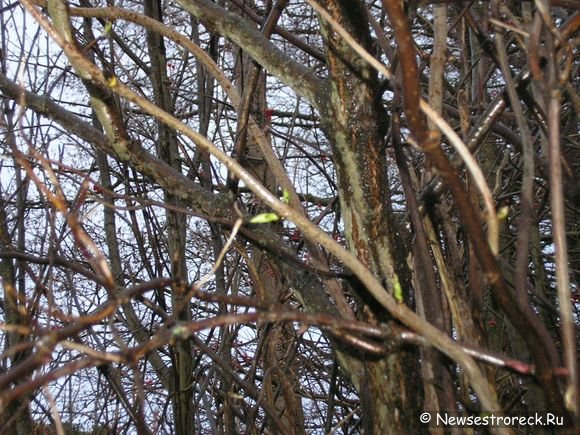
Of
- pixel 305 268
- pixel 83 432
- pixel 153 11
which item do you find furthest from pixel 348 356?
pixel 83 432

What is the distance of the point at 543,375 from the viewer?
37.6 inches

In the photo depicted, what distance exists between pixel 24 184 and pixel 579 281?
317 cm

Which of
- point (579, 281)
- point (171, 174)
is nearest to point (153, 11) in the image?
point (171, 174)

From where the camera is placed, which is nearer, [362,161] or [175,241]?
Answer: [362,161]

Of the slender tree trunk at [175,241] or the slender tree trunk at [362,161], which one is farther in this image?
the slender tree trunk at [175,241]

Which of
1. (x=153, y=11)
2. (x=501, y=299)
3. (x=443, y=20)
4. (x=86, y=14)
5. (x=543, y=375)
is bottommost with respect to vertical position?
(x=543, y=375)

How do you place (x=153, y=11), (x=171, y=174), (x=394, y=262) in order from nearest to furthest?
(x=394, y=262)
(x=171, y=174)
(x=153, y=11)

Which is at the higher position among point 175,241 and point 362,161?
point 175,241

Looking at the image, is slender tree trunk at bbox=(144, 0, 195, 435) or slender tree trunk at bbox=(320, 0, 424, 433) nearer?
slender tree trunk at bbox=(320, 0, 424, 433)

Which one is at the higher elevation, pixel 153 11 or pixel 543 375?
pixel 153 11

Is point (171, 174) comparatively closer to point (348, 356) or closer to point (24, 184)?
point (348, 356)

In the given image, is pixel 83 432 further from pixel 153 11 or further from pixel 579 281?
pixel 579 281

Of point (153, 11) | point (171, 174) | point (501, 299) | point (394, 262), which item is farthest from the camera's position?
point (153, 11)

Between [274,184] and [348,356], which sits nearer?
[348,356]
